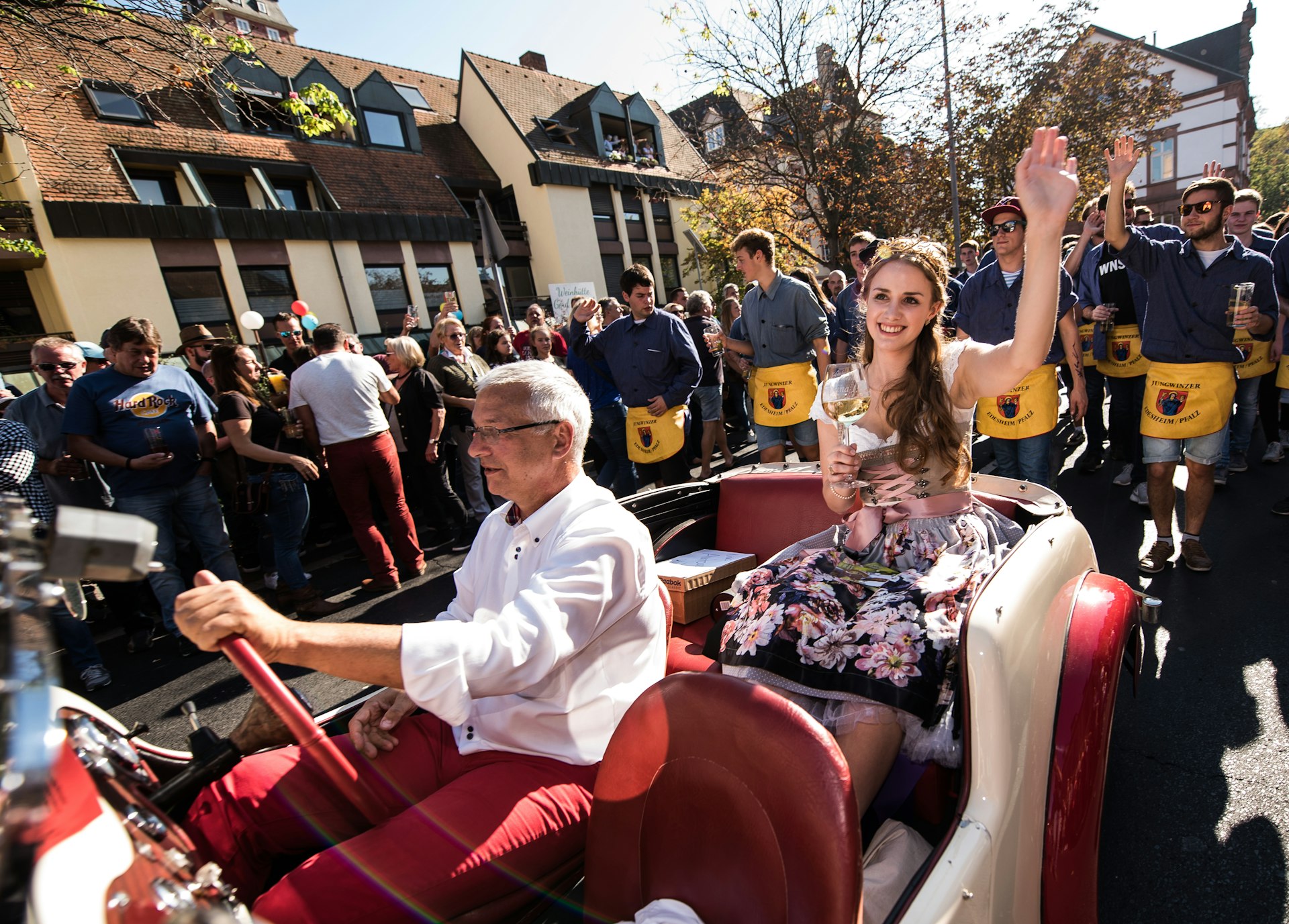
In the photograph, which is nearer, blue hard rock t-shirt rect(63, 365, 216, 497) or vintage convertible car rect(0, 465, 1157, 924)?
vintage convertible car rect(0, 465, 1157, 924)

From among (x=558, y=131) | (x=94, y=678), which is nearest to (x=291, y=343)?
(x=94, y=678)

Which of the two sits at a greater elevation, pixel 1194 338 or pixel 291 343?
pixel 291 343

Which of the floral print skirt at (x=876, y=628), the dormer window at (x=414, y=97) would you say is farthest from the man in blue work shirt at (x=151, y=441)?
the dormer window at (x=414, y=97)

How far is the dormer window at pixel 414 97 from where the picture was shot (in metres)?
23.4

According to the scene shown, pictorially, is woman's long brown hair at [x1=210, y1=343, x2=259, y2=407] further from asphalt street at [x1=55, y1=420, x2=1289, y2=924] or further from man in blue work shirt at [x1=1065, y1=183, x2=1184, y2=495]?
man in blue work shirt at [x1=1065, y1=183, x2=1184, y2=495]

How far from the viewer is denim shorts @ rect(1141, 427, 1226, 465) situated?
11.4 feet

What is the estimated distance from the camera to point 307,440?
468 centimetres

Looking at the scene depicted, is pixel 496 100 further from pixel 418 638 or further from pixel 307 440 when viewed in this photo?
pixel 418 638

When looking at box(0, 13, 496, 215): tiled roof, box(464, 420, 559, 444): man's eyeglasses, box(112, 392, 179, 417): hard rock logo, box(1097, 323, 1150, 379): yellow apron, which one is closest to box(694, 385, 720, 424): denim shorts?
box(1097, 323, 1150, 379): yellow apron

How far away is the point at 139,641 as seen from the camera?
4418 mm

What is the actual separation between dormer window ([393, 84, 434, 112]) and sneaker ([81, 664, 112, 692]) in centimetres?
2457

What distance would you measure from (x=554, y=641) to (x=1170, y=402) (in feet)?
12.6

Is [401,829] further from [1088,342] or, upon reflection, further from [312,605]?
Result: [1088,342]

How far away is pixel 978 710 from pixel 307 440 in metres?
4.66
